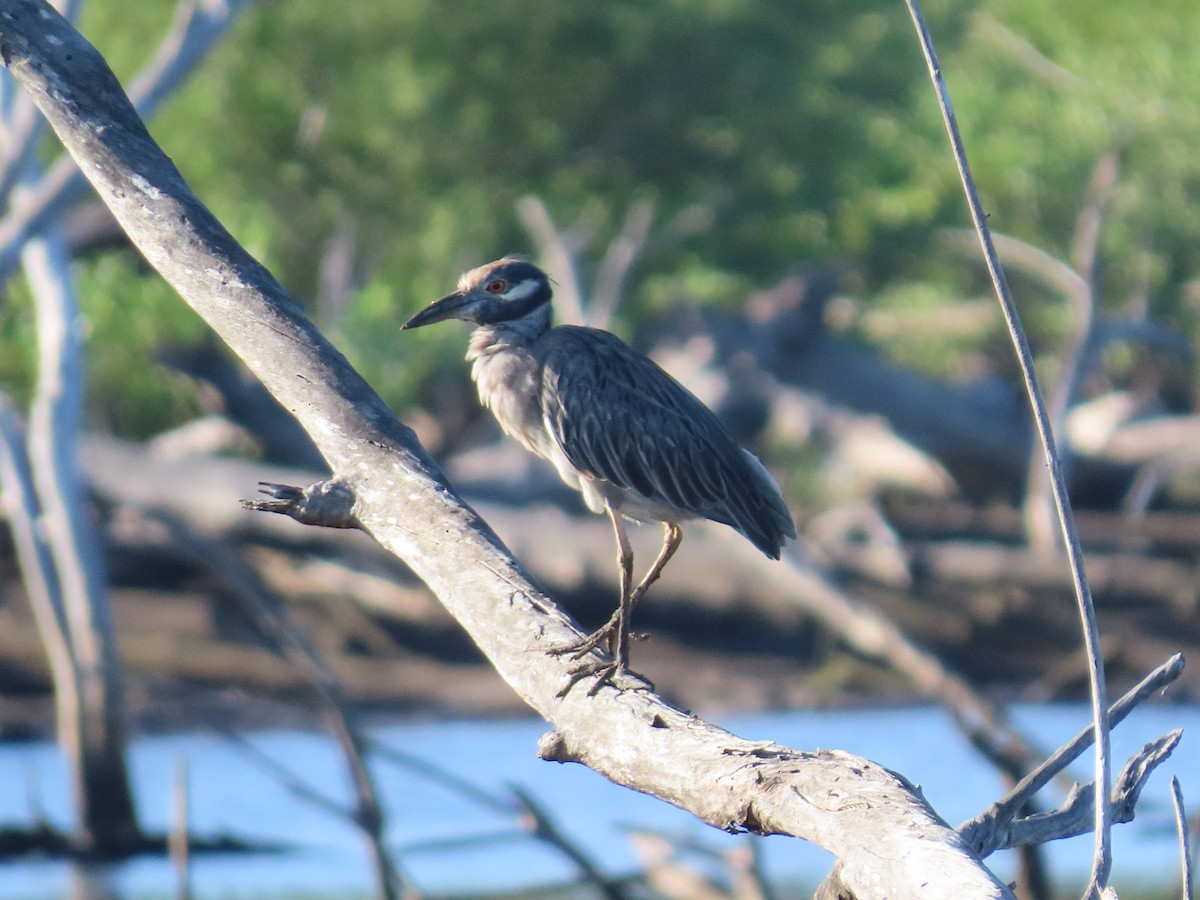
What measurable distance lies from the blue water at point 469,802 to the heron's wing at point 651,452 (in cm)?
486

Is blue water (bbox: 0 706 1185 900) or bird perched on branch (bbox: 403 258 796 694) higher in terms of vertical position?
blue water (bbox: 0 706 1185 900)

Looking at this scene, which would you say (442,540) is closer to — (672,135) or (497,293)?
(497,293)

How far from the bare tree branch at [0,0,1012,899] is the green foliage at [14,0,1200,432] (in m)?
19.6

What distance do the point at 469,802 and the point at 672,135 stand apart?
1721cm

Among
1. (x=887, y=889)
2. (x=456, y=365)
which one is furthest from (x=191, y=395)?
(x=887, y=889)

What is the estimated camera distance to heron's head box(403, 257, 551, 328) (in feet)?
16.9

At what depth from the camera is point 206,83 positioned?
27.0 meters

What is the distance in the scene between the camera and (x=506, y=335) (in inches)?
205

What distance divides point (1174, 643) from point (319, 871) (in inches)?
320

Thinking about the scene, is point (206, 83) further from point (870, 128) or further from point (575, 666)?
point (575, 666)

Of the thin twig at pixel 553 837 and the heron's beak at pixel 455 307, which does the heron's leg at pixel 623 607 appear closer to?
the heron's beak at pixel 455 307

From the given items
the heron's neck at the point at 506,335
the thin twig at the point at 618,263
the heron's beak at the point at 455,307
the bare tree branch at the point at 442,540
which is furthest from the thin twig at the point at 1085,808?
the thin twig at the point at 618,263

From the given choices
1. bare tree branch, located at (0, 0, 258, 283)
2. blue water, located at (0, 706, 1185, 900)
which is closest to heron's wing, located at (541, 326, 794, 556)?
bare tree branch, located at (0, 0, 258, 283)

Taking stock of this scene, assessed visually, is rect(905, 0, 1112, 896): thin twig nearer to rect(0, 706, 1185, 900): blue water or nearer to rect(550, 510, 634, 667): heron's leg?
rect(550, 510, 634, 667): heron's leg
